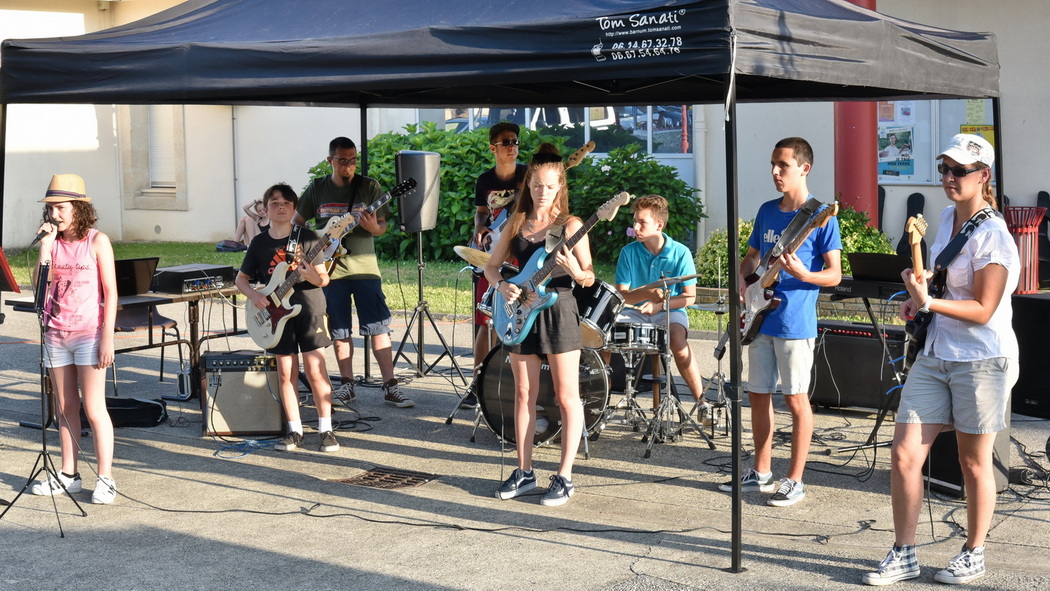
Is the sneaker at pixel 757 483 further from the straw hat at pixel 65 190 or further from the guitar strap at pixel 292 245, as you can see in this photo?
the straw hat at pixel 65 190

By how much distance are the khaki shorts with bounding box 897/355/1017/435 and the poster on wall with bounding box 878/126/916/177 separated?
1077 centimetres

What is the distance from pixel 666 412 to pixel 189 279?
12.0 feet

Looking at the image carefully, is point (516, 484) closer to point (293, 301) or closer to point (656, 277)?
point (656, 277)

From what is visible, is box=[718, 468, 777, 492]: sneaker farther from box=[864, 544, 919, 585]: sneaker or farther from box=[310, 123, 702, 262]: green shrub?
box=[310, 123, 702, 262]: green shrub

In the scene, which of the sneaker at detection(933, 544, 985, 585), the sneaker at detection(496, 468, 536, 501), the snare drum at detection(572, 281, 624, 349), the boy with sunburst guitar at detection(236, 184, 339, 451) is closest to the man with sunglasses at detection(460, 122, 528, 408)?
the boy with sunburst guitar at detection(236, 184, 339, 451)

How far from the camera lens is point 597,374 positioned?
23.1 ft

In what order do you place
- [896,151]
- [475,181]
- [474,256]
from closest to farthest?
1. [474,256]
2. [896,151]
3. [475,181]

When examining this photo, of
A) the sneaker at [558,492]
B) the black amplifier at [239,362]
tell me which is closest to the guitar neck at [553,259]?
the sneaker at [558,492]

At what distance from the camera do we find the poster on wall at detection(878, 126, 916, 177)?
14.9 meters

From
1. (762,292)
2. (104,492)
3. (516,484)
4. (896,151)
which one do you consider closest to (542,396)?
(516,484)

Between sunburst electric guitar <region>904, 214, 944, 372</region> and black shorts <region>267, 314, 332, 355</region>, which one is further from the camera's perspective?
black shorts <region>267, 314, 332, 355</region>

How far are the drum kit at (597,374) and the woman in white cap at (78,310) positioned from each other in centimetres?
204

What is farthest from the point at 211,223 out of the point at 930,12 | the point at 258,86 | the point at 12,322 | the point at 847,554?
the point at 847,554

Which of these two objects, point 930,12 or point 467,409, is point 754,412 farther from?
point 930,12
